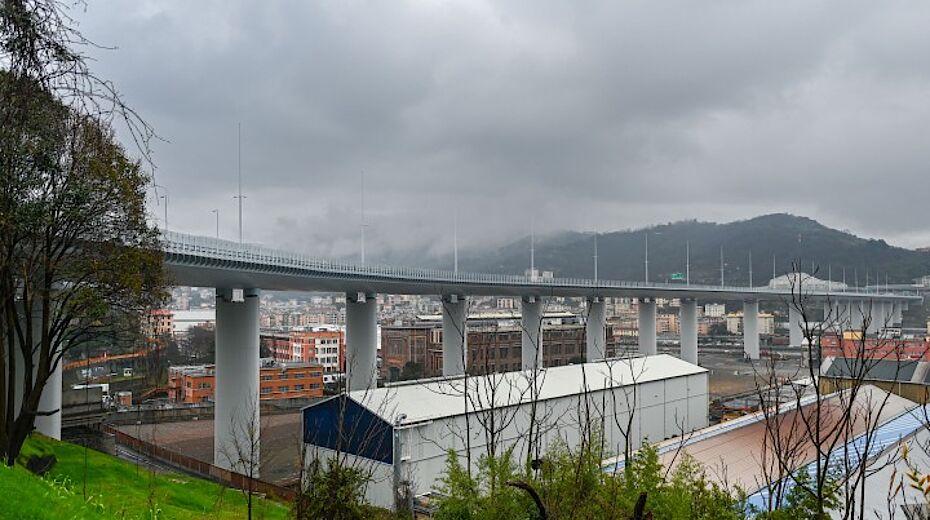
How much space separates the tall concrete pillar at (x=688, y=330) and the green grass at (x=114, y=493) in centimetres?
5767

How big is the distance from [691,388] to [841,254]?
164412 millimetres

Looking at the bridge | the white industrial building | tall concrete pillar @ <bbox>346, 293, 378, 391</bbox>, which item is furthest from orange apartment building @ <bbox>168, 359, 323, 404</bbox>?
the white industrial building

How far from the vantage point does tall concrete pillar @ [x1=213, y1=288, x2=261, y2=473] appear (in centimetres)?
3159

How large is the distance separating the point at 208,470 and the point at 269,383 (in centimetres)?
3275

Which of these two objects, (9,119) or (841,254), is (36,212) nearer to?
(9,119)

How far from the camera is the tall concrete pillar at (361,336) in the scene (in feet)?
139

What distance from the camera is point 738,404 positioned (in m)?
45.0

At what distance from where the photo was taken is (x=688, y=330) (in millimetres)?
72438

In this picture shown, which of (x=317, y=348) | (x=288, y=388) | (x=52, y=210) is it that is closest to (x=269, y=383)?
(x=288, y=388)

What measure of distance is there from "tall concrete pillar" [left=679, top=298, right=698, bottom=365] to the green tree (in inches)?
2575

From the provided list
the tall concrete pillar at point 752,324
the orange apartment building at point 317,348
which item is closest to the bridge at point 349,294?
the tall concrete pillar at point 752,324

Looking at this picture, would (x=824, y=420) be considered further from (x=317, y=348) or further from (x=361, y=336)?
(x=317, y=348)

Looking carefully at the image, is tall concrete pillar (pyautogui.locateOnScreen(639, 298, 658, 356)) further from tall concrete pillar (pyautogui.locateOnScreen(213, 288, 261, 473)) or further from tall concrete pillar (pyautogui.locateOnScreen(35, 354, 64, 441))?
tall concrete pillar (pyautogui.locateOnScreen(35, 354, 64, 441))

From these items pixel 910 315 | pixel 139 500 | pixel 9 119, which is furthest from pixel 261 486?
pixel 910 315
